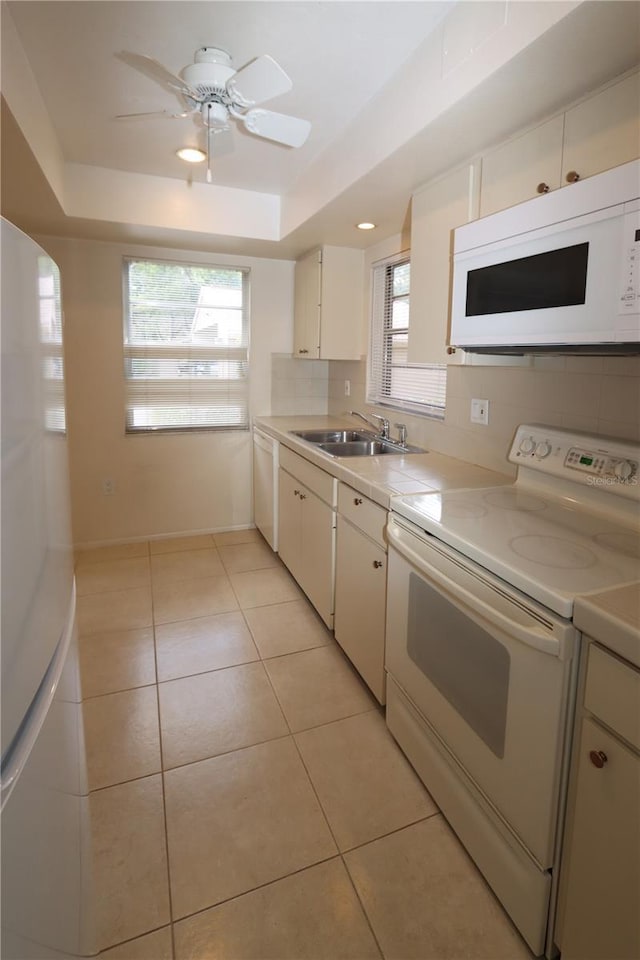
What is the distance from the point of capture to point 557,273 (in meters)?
1.39

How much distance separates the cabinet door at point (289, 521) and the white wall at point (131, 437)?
0.89 meters

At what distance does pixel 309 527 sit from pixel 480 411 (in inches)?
41.9

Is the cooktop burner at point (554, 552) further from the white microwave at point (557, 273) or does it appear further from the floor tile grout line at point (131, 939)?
the floor tile grout line at point (131, 939)

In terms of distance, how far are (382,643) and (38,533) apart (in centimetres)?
149

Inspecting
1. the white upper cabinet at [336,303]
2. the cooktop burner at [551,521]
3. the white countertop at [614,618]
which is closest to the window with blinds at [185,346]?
the white upper cabinet at [336,303]

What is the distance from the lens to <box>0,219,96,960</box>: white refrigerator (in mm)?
643

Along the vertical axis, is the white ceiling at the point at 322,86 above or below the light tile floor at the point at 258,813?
above

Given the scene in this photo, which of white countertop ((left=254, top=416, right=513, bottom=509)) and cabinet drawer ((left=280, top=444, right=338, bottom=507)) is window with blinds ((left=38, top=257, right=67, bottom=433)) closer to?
white countertop ((left=254, top=416, right=513, bottom=509))

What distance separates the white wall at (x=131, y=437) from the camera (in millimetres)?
3514

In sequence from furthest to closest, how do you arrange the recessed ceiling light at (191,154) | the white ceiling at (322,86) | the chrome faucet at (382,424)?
the chrome faucet at (382,424) < the recessed ceiling light at (191,154) < the white ceiling at (322,86)

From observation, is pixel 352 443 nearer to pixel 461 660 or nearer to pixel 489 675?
pixel 461 660

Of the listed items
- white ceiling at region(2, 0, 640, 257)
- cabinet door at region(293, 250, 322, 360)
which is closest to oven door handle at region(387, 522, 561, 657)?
white ceiling at region(2, 0, 640, 257)

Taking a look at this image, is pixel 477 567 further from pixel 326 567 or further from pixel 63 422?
pixel 326 567

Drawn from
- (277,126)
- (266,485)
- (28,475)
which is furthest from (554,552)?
(266,485)
